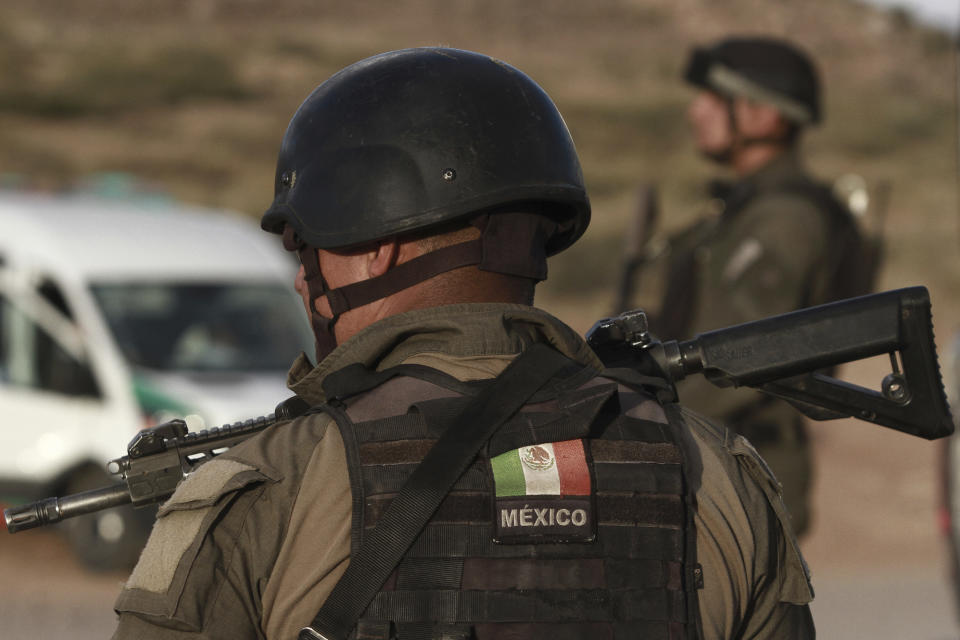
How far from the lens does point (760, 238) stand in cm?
476

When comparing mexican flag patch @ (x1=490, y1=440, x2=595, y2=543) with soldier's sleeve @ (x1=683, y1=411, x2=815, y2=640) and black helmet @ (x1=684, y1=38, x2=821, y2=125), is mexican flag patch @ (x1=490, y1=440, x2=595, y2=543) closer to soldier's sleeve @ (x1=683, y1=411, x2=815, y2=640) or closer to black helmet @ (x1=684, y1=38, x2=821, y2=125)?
soldier's sleeve @ (x1=683, y1=411, x2=815, y2=640)

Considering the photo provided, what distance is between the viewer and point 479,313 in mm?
2246

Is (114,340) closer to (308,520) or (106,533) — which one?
(106,533)

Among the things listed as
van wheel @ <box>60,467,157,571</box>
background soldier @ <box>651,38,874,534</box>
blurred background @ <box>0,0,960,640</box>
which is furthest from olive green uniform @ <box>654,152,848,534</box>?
van wheel @ <box>60,467,157,571</box>

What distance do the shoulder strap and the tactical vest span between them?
2 cm

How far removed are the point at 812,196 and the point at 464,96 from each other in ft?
8.92

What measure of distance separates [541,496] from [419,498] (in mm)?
173

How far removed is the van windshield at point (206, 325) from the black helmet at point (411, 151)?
7.30 m

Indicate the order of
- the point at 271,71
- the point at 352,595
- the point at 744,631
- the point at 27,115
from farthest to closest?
the point at 271,71, the point at 27,115, the point at 744,631, the point at 352,595

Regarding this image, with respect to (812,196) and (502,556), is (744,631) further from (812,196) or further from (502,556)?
(812,196)

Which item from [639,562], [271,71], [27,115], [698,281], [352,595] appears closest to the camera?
[352,595]

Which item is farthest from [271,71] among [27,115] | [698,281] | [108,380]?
[698,281]

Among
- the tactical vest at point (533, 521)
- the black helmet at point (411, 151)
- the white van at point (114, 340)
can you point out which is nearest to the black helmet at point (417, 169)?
the black helmet at point (411, 151)

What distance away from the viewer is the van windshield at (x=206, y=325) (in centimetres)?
961
